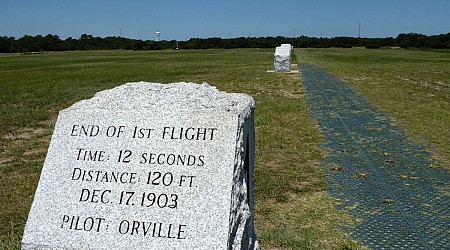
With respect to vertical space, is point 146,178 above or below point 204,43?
below

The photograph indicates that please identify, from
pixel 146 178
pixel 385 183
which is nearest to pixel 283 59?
pixel 385 183

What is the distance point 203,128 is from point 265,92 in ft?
45.2

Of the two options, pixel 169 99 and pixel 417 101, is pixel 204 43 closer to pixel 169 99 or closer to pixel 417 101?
pixel 417 101

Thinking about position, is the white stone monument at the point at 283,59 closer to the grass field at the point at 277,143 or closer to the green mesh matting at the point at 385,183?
the grass field at the point at 277,143

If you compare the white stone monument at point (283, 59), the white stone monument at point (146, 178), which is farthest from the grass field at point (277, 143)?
the white stone monument at point (283, 59)

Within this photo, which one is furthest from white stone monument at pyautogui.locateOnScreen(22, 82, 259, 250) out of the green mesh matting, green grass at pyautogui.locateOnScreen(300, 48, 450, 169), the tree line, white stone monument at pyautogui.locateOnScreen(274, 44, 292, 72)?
the tree line

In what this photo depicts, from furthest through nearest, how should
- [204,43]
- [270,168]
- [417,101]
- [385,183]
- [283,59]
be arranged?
[204,43] < [283,59] < [417,101] < [270,168] < [385,183]

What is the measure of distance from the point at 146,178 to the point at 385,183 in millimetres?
4464

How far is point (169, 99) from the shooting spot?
4246mm

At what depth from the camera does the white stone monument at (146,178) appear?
360cm

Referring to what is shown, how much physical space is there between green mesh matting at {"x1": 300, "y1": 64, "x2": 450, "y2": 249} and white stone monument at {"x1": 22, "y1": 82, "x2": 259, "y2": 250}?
208 cm

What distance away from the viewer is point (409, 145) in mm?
9242

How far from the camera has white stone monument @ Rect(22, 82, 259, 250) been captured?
3.60 metres

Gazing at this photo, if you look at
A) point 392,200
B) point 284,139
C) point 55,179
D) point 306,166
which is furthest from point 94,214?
point 284,139
